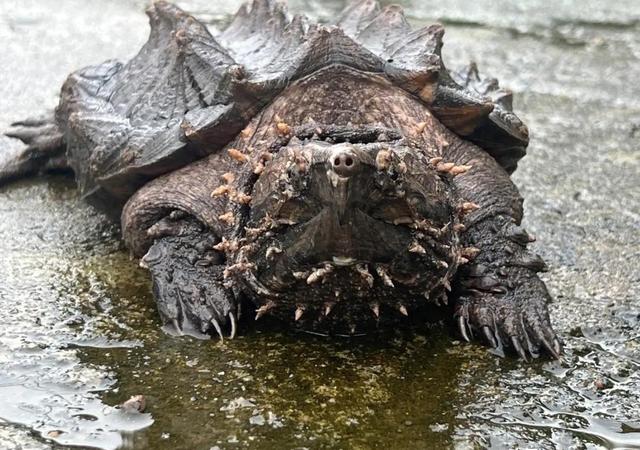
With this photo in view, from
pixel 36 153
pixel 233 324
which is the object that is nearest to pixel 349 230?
pixel 233 324

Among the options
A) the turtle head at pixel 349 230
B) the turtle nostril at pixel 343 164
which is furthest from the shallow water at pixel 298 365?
the turtle nostril at pixel 343 164

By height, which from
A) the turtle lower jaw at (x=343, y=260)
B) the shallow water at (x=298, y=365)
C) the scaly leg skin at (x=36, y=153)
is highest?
the scaly leg skin at (x=36, y=153)

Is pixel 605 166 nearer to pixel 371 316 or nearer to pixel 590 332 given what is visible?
pixel 590 332

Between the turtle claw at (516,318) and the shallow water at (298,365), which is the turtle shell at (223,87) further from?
the turtle claw at (516,318)

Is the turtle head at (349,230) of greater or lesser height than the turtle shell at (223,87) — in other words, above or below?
below

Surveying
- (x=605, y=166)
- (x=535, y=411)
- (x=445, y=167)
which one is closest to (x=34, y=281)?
(x=445, y=167)

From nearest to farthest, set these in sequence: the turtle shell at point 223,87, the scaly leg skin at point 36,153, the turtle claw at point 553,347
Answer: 1. the turtle claw at point 553,347
2. the turtle shell at point 223,87
3. the scaly leg skin at point 36,153

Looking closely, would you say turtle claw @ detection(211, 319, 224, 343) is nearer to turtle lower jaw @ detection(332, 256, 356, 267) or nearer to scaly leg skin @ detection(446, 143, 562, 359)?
turtle lower jaw @ detection(332, 256, 356, 267)

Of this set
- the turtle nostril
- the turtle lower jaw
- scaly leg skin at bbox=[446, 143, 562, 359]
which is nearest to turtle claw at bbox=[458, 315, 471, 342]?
scaly leg skin at bbox=[446, 143, 562, 359]
